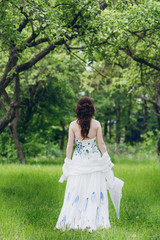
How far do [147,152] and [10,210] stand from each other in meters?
A: 15.7

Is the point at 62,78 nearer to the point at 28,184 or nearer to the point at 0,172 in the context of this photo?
the point at 0,172

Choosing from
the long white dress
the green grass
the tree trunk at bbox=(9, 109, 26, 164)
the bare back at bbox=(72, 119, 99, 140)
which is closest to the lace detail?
the long white dress

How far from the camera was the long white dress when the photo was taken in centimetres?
500

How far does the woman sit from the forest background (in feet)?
6.17

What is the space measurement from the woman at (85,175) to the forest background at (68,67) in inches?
74.0

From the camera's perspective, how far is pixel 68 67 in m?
16.5

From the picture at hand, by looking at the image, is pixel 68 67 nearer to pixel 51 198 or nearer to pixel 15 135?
pixel 15 135

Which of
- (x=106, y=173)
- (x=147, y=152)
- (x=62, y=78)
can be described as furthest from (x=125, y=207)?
(x=147, y=152)

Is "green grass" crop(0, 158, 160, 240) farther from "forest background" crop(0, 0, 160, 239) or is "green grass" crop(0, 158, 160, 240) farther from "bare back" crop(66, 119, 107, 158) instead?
"forest background" crop(0, 0, 160, 239)

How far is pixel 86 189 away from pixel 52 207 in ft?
7.52

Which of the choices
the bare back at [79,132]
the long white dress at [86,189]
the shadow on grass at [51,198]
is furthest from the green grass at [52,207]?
the bare back at [79,132]

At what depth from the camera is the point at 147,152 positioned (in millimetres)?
20656

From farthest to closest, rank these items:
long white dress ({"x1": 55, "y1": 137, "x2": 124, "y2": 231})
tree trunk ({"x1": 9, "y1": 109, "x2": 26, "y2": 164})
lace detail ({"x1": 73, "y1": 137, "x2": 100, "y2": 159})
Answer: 1. tree trunk ({"x1": 9, "y1": 109, "x2": 26, "y2": 164})
2. lace detail ({"x1": 73, "y1": 137, "x2": 100, "y2": 159})
3. long white dress ({"x1": 55, "y1": 137, "x2": 124, "y2": 231})

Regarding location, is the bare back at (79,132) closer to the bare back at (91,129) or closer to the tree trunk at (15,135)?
the bare back at (91,129)
